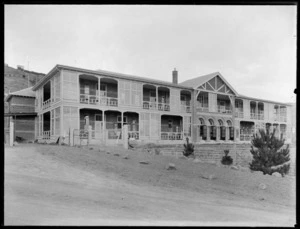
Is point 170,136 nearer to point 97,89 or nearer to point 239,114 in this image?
point 239,114

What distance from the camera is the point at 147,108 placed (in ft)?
71.2

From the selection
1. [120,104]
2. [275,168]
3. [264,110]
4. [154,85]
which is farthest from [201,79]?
[275,168]

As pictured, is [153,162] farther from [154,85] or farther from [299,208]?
[154,85]

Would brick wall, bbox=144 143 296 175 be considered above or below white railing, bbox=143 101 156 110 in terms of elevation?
below

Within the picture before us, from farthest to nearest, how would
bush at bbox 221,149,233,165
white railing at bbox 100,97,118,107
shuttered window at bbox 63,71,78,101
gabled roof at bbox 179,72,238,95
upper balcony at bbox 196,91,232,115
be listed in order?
gabled roof at bbox 179,72,238,95 → upper balcony at bbox 196,91,232,115 → white railing at bbox 100,97,118,107 → shuttered window at bbox 63,71,78,101 → bush at bbox 221,149,233,165

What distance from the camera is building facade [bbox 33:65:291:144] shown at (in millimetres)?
17469

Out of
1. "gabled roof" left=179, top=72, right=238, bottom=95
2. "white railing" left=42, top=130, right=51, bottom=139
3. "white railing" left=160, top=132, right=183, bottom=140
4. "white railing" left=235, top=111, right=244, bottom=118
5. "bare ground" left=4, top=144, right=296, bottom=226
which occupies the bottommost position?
"bare ground" left=4, top=144, right=296, bottom=226

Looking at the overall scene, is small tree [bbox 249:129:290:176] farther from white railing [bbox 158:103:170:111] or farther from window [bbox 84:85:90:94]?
window [bbox 84:85:90:94]

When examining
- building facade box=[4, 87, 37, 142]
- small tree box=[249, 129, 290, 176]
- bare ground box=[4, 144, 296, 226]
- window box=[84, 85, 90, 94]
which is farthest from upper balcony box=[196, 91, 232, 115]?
building facade box=[4, 87, 37, 142]

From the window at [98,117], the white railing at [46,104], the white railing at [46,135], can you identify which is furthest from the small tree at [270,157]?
the white railing at [46,104]

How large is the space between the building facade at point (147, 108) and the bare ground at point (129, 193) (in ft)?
24.9

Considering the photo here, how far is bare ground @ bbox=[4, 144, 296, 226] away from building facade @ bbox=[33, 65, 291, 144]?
758cm

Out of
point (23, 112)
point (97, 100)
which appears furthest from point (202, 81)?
point (23, 112)
